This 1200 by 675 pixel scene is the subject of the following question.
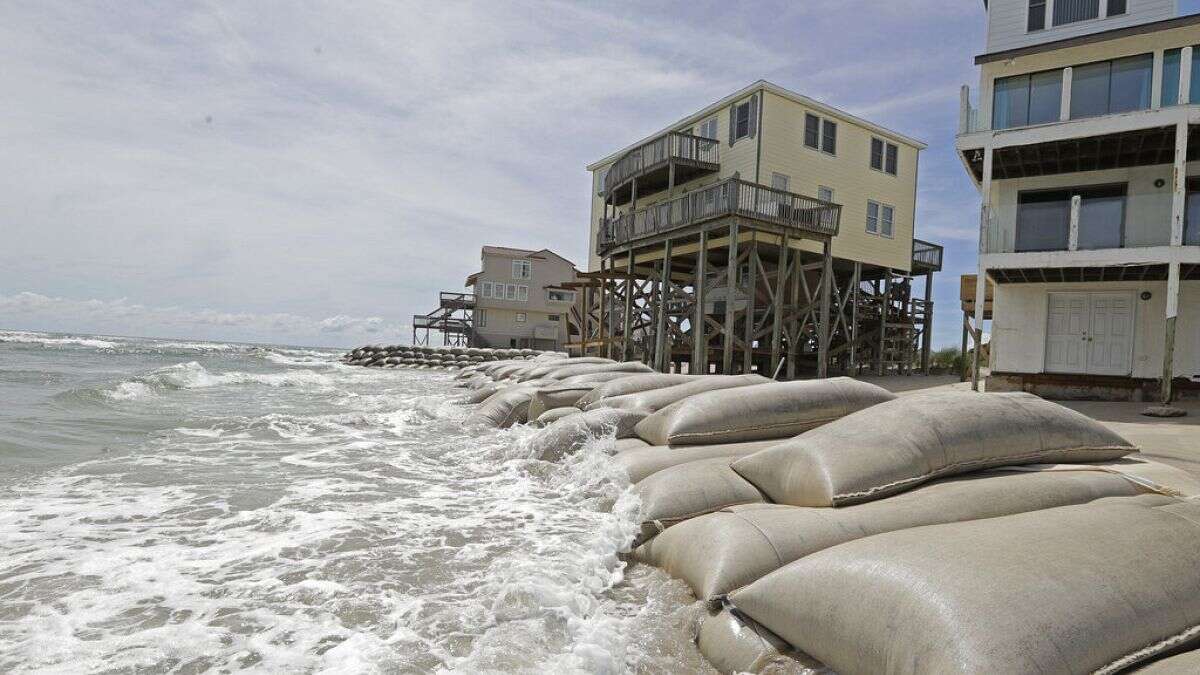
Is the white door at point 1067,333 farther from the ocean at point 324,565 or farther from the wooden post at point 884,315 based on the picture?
the ocean at point 324,565

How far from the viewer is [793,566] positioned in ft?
7.72

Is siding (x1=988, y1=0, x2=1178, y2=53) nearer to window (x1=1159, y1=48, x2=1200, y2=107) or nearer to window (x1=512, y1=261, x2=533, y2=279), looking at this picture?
window (x1=1159, y1=48, x2=1200, y2=107)

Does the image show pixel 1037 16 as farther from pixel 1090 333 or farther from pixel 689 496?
pixel 689 496

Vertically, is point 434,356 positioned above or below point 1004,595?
below

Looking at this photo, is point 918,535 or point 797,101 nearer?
point 918,535

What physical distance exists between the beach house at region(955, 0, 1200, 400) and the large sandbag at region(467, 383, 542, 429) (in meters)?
8.54

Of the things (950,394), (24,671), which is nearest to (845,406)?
(950,394)

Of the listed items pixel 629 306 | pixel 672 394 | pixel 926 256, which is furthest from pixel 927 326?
pixel 672 394

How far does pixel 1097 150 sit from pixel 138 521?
606 inches

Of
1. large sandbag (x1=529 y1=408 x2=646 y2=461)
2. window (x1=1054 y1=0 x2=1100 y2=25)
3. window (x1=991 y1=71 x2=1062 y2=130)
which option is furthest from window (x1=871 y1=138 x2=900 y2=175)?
large sandbag (x1=529 y1=408 x2=646 y2=461)

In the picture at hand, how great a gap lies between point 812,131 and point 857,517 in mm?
18013

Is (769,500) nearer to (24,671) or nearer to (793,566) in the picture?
(793,566)

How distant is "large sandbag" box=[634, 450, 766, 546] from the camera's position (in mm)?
3570

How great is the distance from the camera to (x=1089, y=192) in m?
12.6
